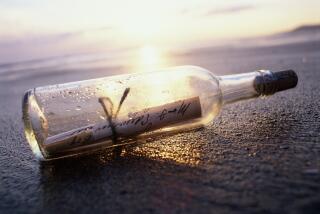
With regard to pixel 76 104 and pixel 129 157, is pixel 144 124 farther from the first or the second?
pixel 76 104

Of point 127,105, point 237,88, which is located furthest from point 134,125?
point 237,88

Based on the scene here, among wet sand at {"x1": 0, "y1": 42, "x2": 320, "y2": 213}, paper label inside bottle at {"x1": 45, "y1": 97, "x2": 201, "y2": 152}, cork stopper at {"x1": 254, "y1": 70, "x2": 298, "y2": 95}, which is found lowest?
wet sand at {"x1": 0, "y1": 42, "x2": 320, "y2": 213}

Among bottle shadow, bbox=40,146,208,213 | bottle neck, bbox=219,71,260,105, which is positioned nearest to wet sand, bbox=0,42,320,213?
bottle shadow, bbox=40,146,208,213

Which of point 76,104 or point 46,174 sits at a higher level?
point 76,104

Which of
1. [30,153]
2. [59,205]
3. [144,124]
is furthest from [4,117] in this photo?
[59,205]

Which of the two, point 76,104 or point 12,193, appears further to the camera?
point 76,104

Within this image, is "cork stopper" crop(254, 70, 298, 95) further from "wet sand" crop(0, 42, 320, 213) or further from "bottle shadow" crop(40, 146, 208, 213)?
"bottle shadow" crop(40, 146, 208, 213)

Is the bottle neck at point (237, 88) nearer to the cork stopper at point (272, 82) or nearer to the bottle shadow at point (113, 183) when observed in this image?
the cork stopper at point (272, 82)
